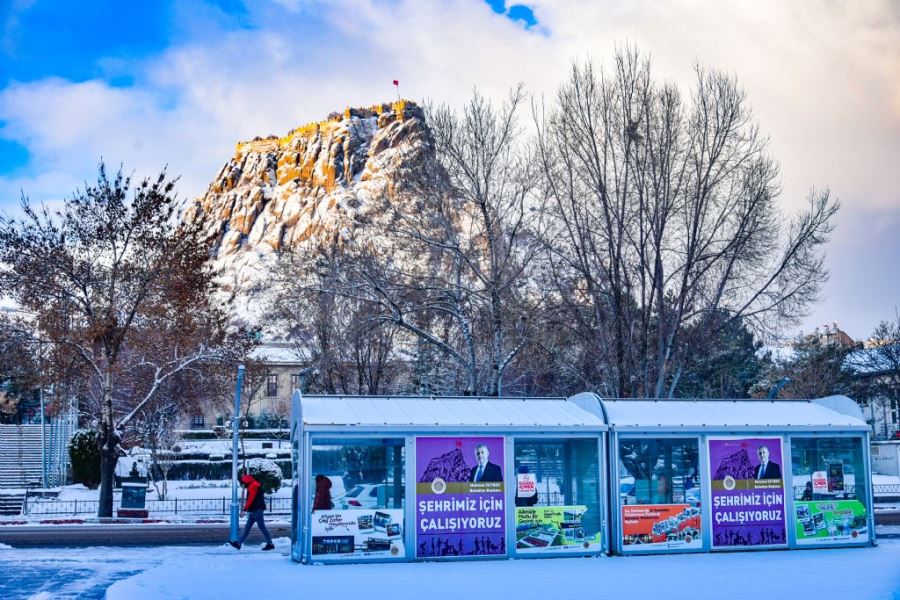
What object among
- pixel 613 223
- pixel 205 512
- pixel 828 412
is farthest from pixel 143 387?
pixel 828 412

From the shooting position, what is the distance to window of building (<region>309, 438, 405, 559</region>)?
16.4 meters

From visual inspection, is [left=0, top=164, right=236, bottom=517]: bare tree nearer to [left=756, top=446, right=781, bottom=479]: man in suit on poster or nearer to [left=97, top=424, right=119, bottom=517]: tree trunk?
[left=97, top=424, right=119, bottom=517]: tree trunk

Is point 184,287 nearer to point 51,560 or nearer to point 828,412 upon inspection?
point 51,560

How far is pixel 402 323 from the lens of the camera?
27.5 m

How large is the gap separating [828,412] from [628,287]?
37.3 ft

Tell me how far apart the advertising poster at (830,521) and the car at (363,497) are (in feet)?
27.9

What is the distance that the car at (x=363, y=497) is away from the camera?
16.5 m

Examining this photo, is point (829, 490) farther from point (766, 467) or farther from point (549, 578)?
point (549, 578)

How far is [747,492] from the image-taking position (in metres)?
18.5

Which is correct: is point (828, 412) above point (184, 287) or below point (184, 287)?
below

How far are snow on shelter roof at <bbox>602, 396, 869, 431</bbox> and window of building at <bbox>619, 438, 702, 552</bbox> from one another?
1.29 feet

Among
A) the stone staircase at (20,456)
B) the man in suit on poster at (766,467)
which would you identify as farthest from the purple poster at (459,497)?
the stone staircase at (20,456)

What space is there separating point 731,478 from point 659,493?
154 cm

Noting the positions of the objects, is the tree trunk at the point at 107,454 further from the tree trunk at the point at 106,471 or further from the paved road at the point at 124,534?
the paved road at the point at 124,534
